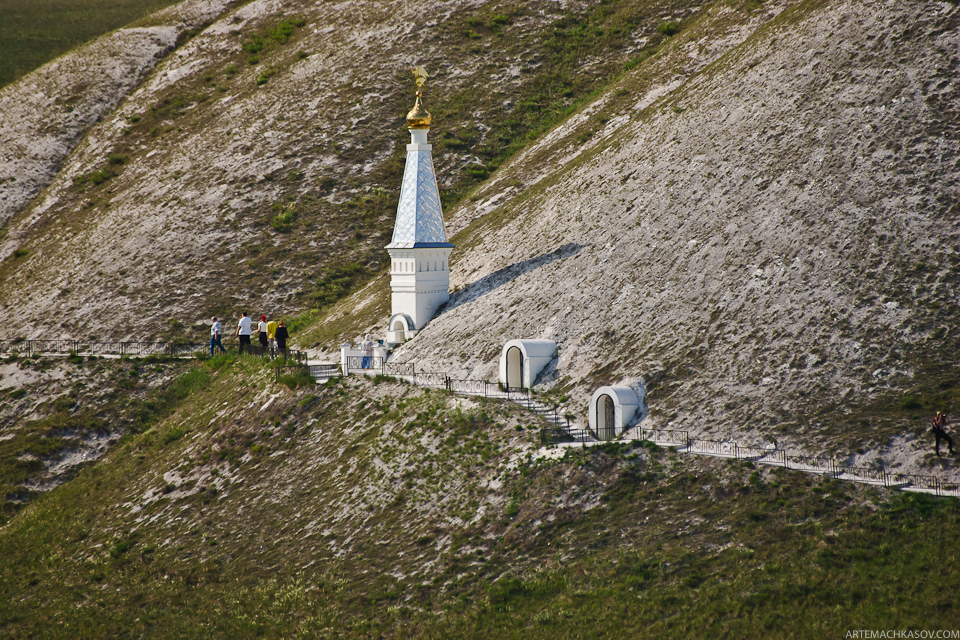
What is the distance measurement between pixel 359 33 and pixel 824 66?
142ft

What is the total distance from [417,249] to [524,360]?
27.2 ft

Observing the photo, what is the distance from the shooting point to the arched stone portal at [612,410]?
29.5 meters

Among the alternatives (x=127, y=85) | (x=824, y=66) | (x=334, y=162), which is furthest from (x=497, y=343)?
(x=127, y=85)

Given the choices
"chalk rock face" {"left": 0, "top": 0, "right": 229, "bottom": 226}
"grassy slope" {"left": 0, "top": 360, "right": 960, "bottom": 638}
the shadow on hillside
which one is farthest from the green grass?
"grassy slope" {"left": 0, "top": 360, "right": 960, "bottom": 638}

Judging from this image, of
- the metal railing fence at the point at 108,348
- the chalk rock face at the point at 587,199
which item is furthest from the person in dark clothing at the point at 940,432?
the metal railing fence at the point at 108,348

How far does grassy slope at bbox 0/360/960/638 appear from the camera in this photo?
884 inches

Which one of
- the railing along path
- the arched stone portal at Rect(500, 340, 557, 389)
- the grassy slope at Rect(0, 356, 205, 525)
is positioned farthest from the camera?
the grassy slope at Rect(0, 356, 205, 525)

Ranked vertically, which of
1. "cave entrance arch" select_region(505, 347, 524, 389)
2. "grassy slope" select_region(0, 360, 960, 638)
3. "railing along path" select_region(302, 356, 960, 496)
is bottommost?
"grassy slope" select_region(0, 360, 960, 638)

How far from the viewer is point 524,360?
3319 cm

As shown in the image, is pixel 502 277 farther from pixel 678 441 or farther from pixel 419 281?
pixel 678 441

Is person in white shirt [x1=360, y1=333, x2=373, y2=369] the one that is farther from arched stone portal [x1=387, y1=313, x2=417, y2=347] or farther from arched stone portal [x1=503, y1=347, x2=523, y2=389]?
arched stone portal [x1=503, y1=347, x2=523, y2=389]

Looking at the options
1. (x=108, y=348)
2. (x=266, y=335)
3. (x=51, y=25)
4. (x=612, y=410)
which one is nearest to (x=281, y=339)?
(x=266, y=335)

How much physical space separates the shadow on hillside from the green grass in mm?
60269

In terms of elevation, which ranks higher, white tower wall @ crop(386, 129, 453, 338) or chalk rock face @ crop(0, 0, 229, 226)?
chalk rock face @ crop(0, 0, 229, 226)
